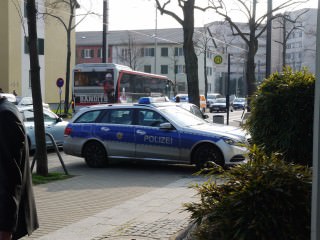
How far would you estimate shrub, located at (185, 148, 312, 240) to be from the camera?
385 centimetres

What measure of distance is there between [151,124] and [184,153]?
3.62ft

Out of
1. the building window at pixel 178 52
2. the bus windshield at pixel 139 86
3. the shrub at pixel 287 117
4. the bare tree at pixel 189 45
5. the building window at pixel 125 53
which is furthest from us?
the building window at pixel 178 52

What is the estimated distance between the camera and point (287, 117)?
6336 mm

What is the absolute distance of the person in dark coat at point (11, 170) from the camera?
3.37 metres

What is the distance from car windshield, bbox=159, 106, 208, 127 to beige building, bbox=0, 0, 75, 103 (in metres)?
32.4

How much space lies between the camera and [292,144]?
6.26 meters

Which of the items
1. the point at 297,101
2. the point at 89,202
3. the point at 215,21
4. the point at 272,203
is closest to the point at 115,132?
the point at 89,202

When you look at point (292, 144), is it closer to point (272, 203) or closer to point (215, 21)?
point (272, 203)

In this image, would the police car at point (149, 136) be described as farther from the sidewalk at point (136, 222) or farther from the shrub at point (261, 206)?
the shrub at point (261, 206)

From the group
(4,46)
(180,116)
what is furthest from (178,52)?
(180,116)

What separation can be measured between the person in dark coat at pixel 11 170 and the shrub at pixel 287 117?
3.42 m

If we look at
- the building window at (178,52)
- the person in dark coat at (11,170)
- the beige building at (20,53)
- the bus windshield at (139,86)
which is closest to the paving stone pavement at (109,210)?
the person in dark coat at (11,170)

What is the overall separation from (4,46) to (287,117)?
43404 millimetres

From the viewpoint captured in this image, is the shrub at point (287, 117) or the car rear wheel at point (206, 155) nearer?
the shrub at point (287, 117)
